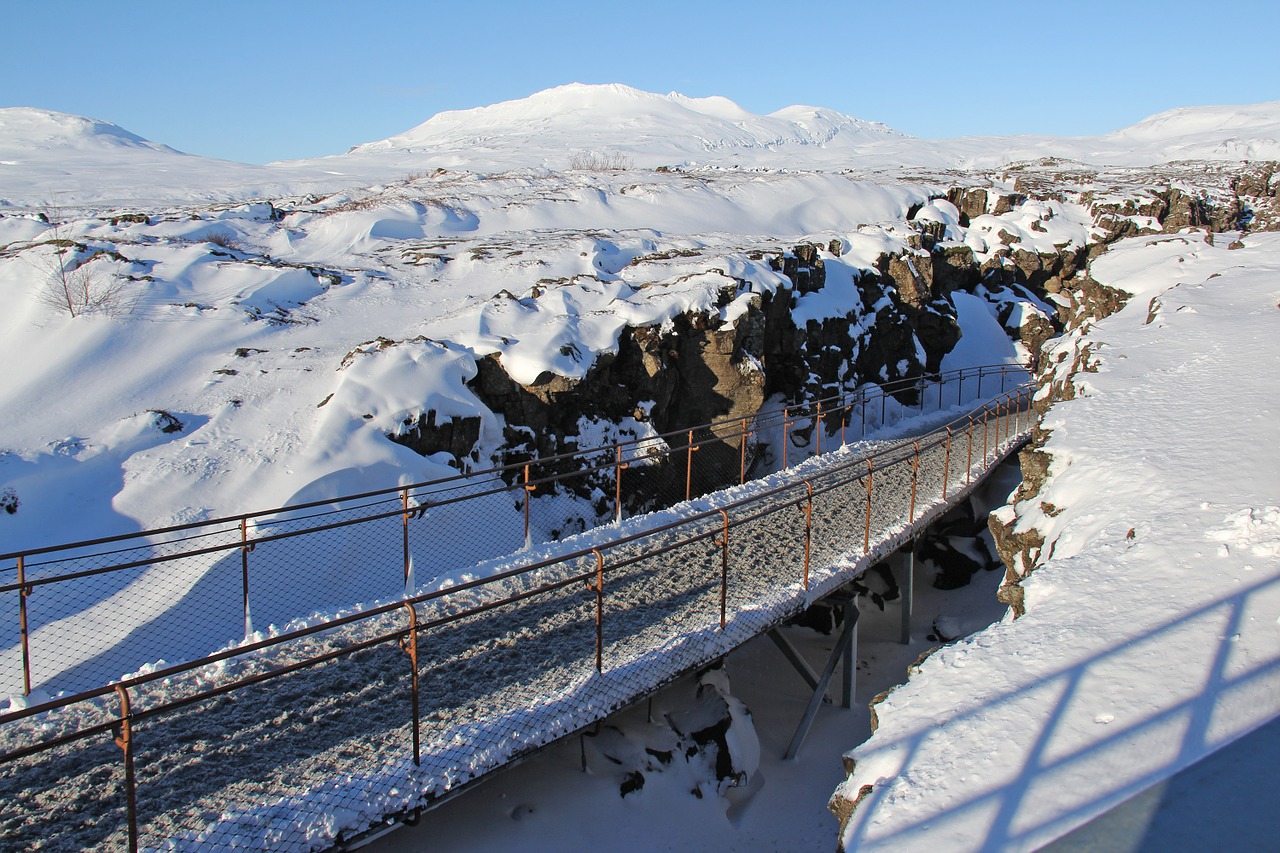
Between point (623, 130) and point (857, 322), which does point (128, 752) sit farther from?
point (623, 130)

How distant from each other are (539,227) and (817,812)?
958 inches

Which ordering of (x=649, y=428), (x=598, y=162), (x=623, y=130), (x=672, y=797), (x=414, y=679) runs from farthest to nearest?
(x=623, y=130) < (x=598, y=162) < (x=649, y=428) < (x=672, y=797) < (x=414, y=679)

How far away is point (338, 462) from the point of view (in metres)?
11.3

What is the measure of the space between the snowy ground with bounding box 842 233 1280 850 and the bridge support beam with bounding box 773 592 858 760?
7.72 ft

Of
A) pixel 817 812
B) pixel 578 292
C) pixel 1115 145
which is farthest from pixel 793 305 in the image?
pixel 1115 145

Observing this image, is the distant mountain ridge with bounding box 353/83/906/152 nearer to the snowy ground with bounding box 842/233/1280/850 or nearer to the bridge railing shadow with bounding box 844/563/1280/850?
the snowy ground with bounding box 842/233/1280/850

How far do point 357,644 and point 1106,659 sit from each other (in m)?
4.96

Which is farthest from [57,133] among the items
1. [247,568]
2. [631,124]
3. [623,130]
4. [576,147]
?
[247,568]

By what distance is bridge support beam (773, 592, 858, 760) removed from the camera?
932 centimetres

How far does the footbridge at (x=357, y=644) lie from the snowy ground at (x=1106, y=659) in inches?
94.7

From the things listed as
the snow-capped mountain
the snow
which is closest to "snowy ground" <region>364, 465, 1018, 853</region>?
the snow

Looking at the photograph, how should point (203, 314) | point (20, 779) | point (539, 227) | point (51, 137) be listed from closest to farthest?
point (20, 779)
point (203, 314)
point (539, 227)
point (51, 137)

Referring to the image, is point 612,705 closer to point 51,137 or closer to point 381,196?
point 381,196

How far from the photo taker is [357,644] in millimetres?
5270
